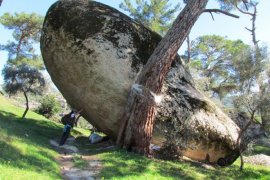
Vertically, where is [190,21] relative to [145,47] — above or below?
above

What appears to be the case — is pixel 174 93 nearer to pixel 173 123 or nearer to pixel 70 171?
pixel 173 123

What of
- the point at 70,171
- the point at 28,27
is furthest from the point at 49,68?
the point at 28,27

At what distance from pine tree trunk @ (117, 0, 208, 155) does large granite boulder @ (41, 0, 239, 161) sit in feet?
3.25

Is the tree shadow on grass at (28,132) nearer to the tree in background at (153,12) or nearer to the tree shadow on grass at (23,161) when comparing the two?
the tree shadow on grass at (23,161)

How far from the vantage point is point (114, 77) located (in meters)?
20.1

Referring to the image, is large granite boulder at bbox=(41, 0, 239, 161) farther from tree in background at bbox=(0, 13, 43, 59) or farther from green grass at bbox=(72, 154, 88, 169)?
tree in background at bbox=(0, 13, 43, 59)

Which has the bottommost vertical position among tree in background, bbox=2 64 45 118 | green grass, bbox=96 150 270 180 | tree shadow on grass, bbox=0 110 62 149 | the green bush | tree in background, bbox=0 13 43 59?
tree shadow on grass, bbox=0 110 62 149

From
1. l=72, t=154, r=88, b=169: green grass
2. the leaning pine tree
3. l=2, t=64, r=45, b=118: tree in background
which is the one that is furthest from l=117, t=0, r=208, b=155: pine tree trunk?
l=2, t=64, r=45, b=118: tree in background

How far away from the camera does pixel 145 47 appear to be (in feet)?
71.2

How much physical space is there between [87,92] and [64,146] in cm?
331

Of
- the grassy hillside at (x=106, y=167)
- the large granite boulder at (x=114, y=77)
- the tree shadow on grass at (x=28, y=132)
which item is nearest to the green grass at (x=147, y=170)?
the grassy hillside at (x=106, y=167)

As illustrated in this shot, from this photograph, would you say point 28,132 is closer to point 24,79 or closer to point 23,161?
point 23,161

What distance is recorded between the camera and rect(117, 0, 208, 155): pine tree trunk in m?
19.0

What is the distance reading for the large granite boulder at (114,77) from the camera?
66.3 ft
